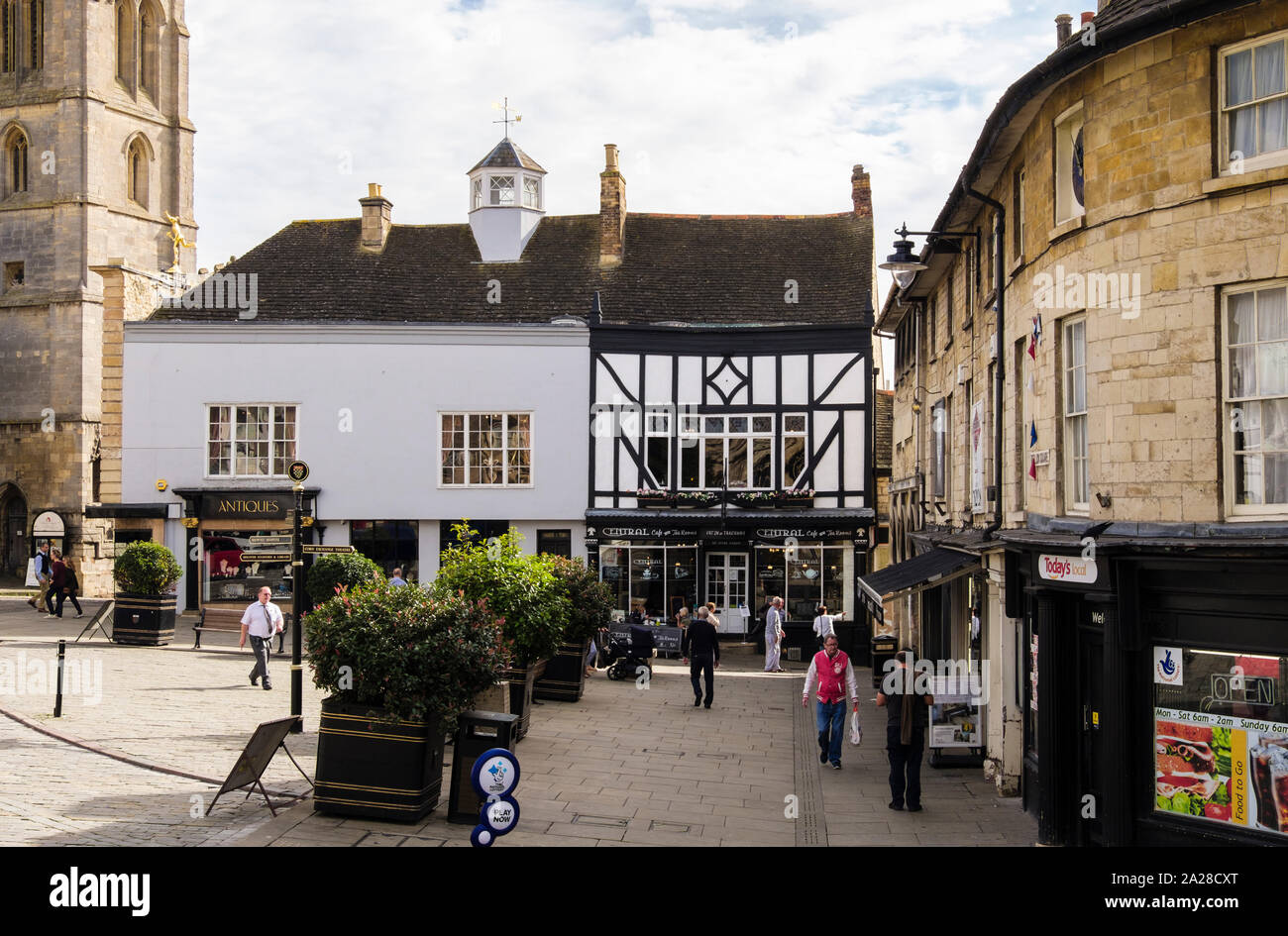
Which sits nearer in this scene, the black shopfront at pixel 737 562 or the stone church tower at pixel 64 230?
the black shopfront at pixel 737 562

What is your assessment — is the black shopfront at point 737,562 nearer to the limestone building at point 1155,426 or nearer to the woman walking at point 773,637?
the woman walking at point 773,637

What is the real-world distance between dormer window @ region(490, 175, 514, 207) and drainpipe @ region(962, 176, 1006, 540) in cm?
1979

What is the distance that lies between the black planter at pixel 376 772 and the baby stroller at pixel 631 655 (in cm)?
1249

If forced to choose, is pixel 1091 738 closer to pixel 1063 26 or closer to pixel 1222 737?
pixel 1222 737

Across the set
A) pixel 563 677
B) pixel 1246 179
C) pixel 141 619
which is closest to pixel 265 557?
pixel 141 619

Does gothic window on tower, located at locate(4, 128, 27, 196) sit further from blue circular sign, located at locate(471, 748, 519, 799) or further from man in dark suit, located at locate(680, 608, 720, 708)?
blue circular sign, located at locate(471, 748, 519, 799)

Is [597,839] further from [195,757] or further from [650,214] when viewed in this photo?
[650,214]

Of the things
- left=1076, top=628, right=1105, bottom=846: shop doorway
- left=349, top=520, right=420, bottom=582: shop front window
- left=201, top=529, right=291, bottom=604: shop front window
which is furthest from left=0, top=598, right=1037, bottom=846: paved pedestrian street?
left=349, top=520, right=420, bottom=582: shop front window

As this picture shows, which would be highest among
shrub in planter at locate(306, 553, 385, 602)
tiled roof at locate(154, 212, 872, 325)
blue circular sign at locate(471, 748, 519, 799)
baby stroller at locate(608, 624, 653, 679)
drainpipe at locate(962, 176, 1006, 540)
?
tiled roof at locate(154, 212, 872, 325)

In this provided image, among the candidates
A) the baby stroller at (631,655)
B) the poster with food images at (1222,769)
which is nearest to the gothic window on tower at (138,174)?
the baby stroller at (631,655)

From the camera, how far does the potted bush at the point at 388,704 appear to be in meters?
10.1

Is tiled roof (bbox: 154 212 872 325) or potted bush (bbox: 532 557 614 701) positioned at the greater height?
tiled roof (bbox: 154 212 872 325)

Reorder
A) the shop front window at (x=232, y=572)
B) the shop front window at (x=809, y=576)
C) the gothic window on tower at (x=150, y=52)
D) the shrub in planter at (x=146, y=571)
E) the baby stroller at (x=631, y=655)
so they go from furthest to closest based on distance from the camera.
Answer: the gothic window on tower at (x=150, y=52) → the shop front window at (x=232, y=572) → the shop front window at (x=809, y=576) → the baby stroller at (x=631, y=655) → the shrub in planter at (x=146, y=571)

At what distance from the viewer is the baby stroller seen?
22.6 metres
